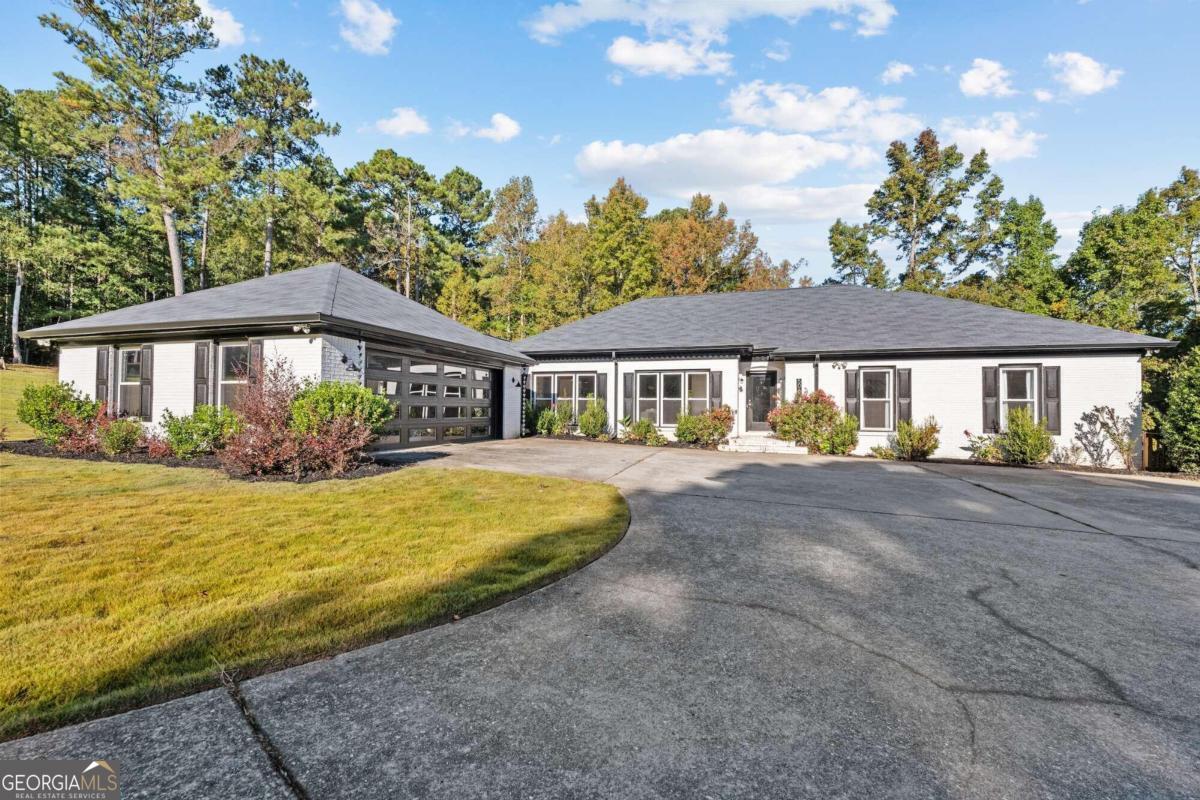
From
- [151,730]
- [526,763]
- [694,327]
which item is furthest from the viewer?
[694,327]

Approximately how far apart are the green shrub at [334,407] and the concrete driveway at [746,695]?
5917mm

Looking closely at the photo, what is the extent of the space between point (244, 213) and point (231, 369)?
61.7ft

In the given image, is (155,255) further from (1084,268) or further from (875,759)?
(1084,268)

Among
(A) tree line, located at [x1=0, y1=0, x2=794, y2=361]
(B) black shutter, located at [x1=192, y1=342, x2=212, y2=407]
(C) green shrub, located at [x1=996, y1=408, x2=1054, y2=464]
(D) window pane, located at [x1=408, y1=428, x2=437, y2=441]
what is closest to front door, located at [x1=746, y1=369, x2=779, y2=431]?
(C) green shrub, located at [x1=996, y1=408, x2=1054, y2=464]

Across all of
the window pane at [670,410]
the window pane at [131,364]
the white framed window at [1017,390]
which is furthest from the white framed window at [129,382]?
the white framed window at [1017,390]

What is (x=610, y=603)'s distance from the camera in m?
3.24

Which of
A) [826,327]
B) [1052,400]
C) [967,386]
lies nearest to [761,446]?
[826,327]

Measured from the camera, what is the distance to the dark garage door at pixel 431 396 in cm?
1113

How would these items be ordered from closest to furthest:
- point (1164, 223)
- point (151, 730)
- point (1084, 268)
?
point (151, 730), point (1164, 223), point (1084, 268)

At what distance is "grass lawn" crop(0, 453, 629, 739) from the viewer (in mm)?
2363

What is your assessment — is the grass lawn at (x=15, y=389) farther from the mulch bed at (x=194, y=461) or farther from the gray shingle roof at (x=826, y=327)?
the gray shingle roof at (x=826, y=327)

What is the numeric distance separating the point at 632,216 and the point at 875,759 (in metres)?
28.4

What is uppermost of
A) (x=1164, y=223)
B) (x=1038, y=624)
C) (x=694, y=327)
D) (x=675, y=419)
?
(x=1164, y=223)

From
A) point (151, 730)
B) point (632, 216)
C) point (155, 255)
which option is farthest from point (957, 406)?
point (155, 255)
